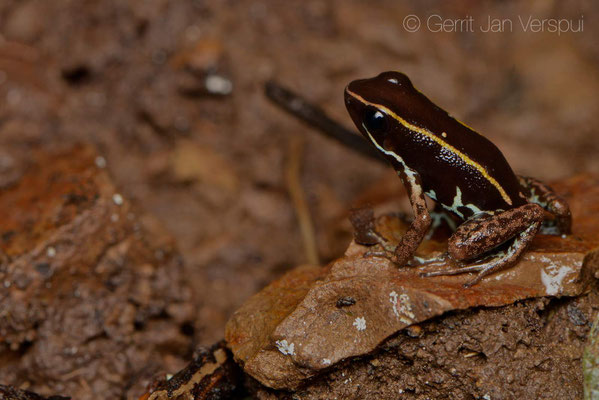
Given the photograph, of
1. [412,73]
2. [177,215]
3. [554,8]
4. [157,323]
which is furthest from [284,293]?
[554,8]

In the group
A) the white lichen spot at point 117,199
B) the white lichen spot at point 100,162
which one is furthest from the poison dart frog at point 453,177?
the white lichen spot at point 100,162

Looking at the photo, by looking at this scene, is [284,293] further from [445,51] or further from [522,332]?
[445,51]

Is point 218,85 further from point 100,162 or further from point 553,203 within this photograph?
point 553,203

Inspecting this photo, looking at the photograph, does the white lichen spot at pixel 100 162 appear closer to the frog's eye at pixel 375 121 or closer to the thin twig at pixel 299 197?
the thin twig at pixel 299 197

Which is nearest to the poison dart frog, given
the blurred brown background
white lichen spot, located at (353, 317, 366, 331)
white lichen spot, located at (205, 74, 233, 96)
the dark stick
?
white lichen spot, located at (353, 317, 366, 331)

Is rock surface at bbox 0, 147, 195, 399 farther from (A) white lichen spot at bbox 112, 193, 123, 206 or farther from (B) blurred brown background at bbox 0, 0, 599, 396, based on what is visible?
(B) blurred brown background at bbox 0, 0, 599, 396

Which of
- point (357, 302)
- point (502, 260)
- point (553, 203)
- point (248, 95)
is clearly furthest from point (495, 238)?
point (248, 95)
